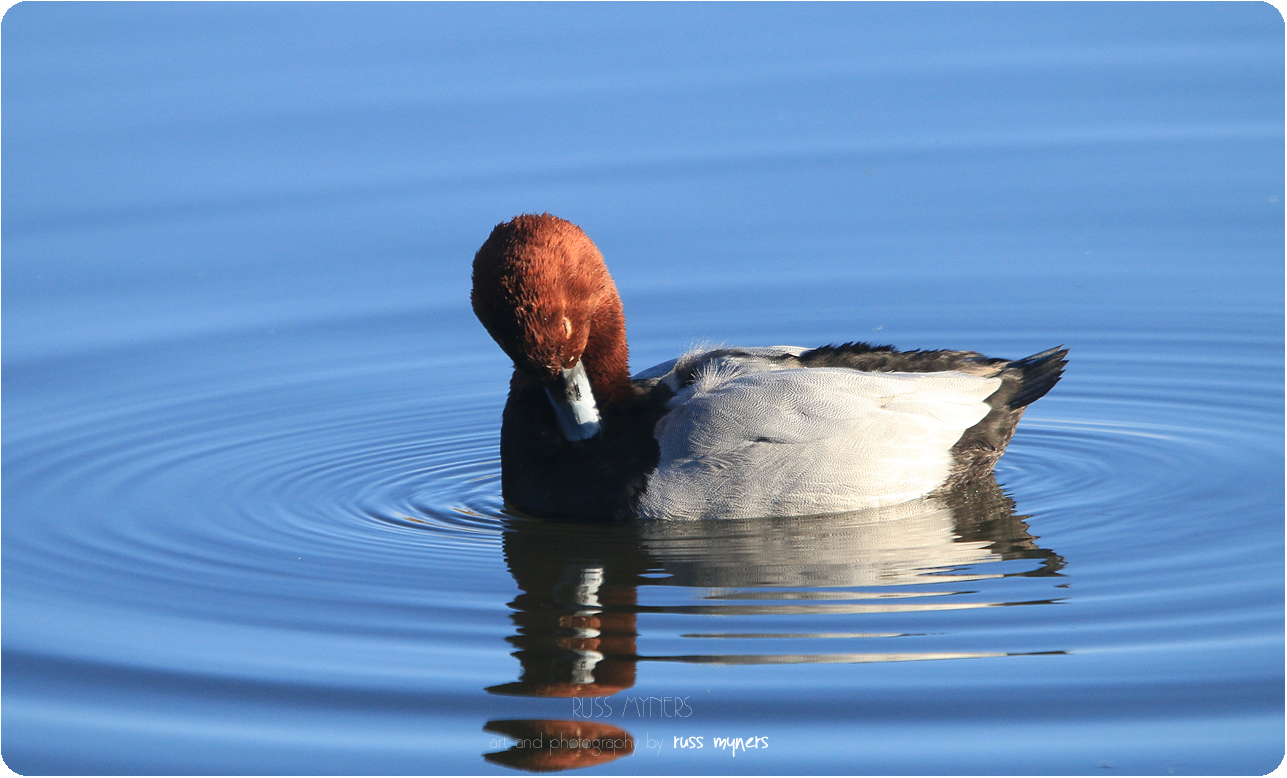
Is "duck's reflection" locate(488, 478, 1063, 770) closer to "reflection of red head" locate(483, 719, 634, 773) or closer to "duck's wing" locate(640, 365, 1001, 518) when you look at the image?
"reflection of red head" locate(483, 719, 634, 773)

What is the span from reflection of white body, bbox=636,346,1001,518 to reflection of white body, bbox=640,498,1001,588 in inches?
3.9

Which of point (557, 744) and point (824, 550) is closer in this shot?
point (557, 744)

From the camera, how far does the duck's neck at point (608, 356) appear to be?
27.8 ft

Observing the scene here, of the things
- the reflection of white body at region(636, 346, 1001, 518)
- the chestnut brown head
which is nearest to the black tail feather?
the reflection of white body at region(636, 346, 1001, 518)

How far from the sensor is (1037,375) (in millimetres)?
8977

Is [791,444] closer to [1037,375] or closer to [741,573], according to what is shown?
[741,573]

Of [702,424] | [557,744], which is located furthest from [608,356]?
[557,744]

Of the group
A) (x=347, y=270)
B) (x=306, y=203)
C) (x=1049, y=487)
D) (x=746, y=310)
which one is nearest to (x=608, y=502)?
(x=1049, y=487)

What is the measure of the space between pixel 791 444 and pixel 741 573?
86cm

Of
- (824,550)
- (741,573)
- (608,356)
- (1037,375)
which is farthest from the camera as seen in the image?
(1037,375)

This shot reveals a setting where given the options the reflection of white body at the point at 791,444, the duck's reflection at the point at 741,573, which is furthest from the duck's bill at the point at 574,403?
the duck's reflection at the point at 741,573

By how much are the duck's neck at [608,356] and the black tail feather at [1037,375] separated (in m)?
2.11

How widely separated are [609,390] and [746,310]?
11.0ft

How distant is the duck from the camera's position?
8.09m
